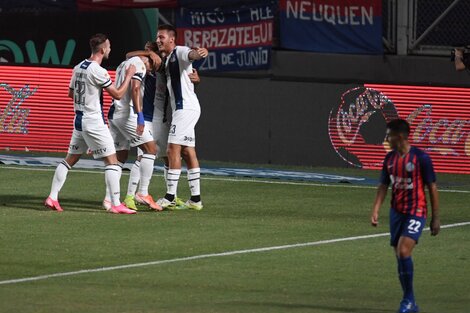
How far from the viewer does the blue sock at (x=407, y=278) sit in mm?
11727

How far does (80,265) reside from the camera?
1405 cm

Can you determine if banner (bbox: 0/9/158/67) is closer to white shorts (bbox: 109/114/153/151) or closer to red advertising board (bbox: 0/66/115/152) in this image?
red advertising board (bbox: 0/66/115/152)

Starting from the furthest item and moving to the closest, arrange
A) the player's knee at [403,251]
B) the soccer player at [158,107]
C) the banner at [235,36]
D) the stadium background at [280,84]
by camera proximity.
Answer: the banner at [235,36] < the stadium background at [280,84] < the soccer player at [158,107] < the player's knee at [403,251]

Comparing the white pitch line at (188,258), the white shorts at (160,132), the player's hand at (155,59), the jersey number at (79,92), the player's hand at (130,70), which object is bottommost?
the white pitch line at (188,258)

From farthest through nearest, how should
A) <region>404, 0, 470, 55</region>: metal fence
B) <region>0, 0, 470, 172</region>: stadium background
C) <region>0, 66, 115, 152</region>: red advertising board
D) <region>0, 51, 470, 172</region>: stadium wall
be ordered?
1. <region>404, 0, 470, 55</region>: metal fence
2. <region>0, 66, 115, 152</region>: red advertising board
3. <region>0, 0, 470, 172</region>: stadium background
4. <region>0, 51, 470, 172</region>: stadium wall

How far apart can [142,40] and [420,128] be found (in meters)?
5.59

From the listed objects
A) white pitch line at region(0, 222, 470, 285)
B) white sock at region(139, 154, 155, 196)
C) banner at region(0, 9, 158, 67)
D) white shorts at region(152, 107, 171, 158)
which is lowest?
white pitch line at region(0, 222, 470, 285)

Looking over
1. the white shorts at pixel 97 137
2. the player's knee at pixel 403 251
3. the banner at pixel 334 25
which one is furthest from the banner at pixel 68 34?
the player's knee at pixel 403 251

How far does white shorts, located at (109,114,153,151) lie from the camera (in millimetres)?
18359

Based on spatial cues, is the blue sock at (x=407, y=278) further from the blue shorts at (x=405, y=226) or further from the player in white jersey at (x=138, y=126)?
the player in white jersey at (x=138, y=126)

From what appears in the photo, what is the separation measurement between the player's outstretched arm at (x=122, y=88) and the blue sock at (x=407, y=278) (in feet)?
21.7

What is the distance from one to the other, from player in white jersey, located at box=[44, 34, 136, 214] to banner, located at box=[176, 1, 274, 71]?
8.63 metres

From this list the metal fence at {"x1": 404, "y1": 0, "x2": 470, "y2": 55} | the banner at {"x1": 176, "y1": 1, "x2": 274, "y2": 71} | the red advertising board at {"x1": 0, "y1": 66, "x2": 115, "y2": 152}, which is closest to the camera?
the red advertising board at {"x1": 0, "y1": 66, "x2": 115, "y2": 152}

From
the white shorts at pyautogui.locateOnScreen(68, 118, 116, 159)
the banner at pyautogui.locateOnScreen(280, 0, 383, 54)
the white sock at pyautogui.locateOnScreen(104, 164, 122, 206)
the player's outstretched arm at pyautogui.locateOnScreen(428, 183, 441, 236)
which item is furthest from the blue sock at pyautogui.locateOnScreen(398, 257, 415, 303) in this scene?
the banner at pyautogui.locateOnScreen(280, 0, 383, 54)
